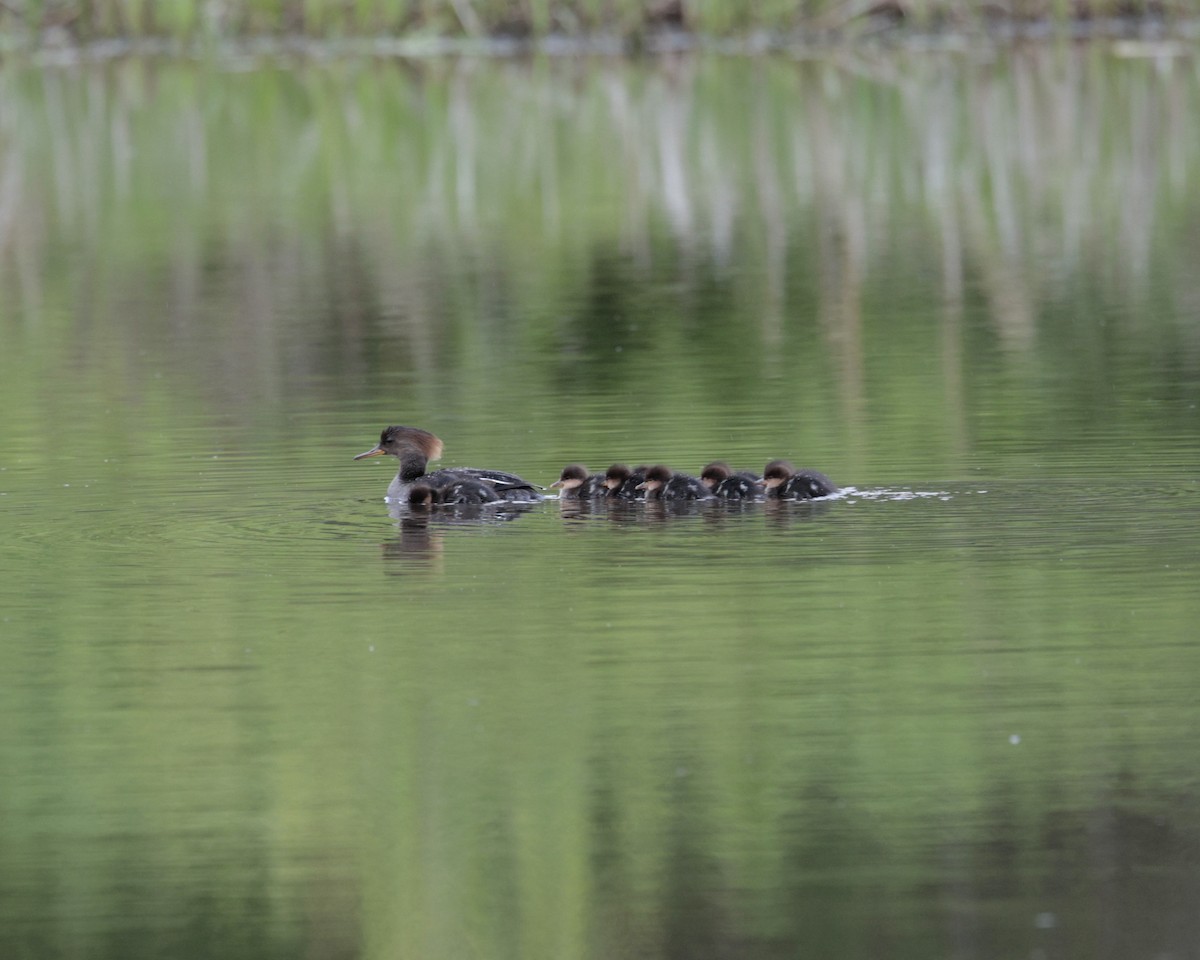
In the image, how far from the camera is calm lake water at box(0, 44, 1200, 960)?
6168 millimetres

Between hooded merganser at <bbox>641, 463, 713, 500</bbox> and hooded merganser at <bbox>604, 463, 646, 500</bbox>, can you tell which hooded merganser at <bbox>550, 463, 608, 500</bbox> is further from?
hooded merganser at <bbox>641, 463, 713, 500</bbox>

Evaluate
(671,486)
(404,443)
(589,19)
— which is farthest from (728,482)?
(589,19)

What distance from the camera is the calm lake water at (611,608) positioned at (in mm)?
6168

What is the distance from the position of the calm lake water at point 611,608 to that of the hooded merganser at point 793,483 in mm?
73

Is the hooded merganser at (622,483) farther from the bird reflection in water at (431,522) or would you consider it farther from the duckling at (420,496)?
the duckling at (420,496)

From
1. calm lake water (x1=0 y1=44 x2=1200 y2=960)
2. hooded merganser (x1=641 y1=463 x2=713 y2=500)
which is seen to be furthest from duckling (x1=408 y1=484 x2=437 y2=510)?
hooded merganser (x1=641 y1=463 x2=713 y2=500)

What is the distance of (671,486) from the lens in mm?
11047

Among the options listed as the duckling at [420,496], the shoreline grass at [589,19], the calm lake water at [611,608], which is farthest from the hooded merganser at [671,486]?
the shoreline grass at [589,19]

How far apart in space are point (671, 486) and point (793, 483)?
1.65 ft

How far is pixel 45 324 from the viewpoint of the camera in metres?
19.3

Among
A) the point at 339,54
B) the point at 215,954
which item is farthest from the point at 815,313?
the point at 339,54

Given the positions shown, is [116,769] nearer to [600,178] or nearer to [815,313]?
[815,313]

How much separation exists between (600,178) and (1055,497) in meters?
17.4

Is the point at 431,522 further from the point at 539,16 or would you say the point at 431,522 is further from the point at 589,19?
the point at 589,19
